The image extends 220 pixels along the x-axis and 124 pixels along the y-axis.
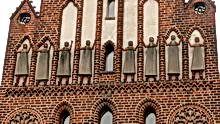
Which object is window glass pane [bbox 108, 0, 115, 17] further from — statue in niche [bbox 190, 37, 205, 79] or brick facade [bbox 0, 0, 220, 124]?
statue in niche [bbox 190, 37, 205, 79]

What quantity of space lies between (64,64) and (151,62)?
2569 mm

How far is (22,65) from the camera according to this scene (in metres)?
16.2

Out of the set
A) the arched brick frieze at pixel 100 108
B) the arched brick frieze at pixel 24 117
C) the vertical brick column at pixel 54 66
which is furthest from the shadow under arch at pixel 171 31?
the arched brick frieze at pixel 24 117

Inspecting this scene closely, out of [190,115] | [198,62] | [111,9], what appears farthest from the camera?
[111,9]

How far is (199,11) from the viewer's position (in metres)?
16.2

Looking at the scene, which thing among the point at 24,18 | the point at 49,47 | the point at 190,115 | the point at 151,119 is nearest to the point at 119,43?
the point at 49,47

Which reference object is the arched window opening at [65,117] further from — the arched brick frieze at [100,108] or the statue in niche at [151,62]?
the statue in niche at [151,62]

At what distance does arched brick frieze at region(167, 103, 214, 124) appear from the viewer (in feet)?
47.7

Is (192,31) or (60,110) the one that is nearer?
(60,110)

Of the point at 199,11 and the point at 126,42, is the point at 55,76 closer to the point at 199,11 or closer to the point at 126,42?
the point at 126,42

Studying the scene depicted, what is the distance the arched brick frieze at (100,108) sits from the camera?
15.1 m

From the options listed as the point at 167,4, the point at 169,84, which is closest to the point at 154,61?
the point at 169,84

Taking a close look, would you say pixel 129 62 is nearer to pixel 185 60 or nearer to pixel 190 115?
pixel 185 60

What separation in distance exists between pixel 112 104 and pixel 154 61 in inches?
68.6
